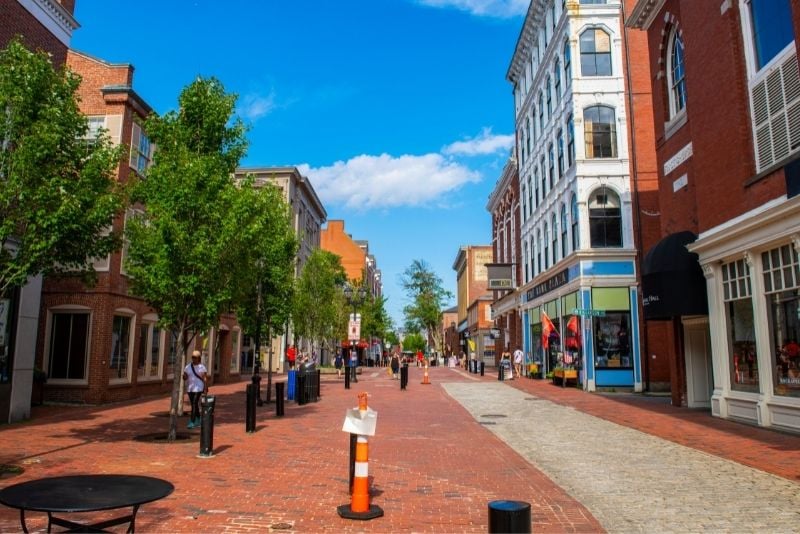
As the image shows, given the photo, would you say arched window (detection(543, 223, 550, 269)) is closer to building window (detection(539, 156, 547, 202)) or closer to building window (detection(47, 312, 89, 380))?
building window (detection(539, 156, 547, 202))

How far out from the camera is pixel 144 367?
21.4 meters

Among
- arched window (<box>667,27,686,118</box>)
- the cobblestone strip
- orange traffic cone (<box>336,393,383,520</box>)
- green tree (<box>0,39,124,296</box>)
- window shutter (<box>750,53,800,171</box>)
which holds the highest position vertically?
arched window (<box>667,27,686,118</box>)

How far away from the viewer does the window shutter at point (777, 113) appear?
11789mm

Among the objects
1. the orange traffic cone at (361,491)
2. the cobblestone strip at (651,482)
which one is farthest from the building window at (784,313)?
the orange traffic cone at (361,491)

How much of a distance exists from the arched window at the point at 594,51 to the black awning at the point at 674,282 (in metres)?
13.4

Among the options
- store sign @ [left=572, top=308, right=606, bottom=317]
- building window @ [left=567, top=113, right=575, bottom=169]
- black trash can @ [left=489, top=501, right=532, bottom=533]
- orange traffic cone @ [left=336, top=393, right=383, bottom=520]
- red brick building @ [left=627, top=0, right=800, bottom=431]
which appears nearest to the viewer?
black trash can @ [left=489, top=501, right=532, bottom=533]

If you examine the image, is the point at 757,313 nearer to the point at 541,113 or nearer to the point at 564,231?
the point at 564,231

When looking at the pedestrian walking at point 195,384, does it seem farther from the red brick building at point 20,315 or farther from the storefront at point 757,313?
the storefront at point 757,313

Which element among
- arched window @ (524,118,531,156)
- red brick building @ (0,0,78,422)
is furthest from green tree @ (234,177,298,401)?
arched window @ (524,118,531,156)

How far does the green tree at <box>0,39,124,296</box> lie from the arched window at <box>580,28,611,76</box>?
75.5 feet

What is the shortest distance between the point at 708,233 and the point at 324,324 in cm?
2800

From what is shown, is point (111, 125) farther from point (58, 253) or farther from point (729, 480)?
point (729, 480)

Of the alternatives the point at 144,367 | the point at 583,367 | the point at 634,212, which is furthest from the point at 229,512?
the point at 634,212

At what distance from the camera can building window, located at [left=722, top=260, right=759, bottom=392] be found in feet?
44.0
